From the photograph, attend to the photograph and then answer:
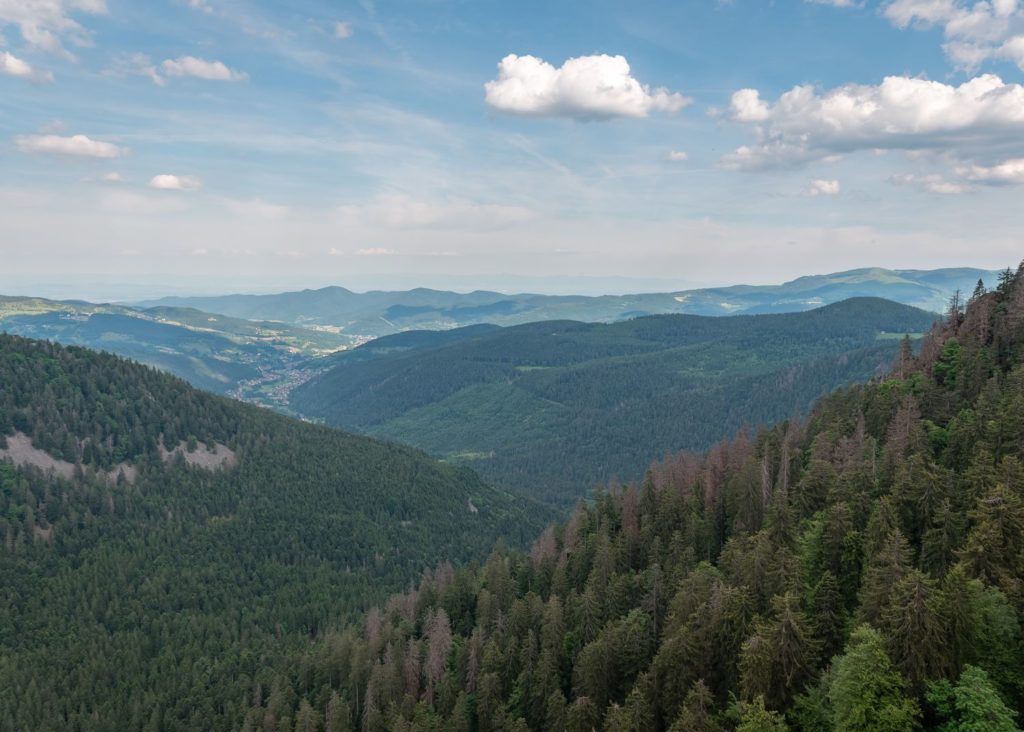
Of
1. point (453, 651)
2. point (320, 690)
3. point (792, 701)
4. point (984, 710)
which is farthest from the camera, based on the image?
point (320, 690)

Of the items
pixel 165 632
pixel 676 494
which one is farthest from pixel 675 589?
pixel 165 632

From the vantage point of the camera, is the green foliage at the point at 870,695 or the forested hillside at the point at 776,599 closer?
the green foliage at the point at 870,695

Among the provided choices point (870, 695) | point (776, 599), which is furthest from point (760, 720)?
point (776, 599)

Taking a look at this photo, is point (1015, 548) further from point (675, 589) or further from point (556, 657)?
point (556, 657)

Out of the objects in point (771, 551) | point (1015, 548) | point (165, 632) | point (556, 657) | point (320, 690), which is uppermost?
point (1015, 548)

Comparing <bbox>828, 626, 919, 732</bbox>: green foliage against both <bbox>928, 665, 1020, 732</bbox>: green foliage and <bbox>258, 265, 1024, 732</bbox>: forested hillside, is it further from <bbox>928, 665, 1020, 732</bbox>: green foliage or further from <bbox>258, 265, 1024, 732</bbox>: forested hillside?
<bbox>928, 665, 1020, 732</bbox>: green foliage

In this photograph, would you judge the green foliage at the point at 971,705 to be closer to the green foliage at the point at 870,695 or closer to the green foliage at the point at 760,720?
the green foliage at the point at 870,695

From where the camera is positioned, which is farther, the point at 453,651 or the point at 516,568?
the point at 516,568

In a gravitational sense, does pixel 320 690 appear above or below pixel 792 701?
below

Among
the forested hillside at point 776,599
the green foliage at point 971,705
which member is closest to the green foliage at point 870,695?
the forested hillside at point 776,599
